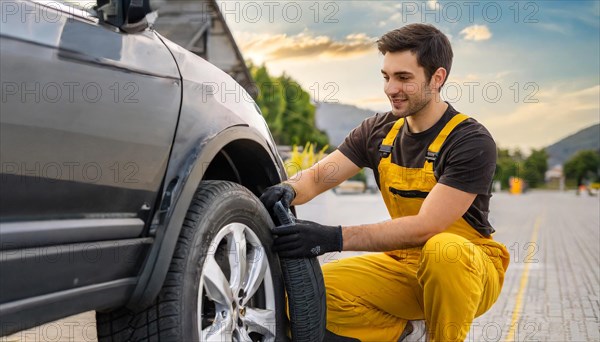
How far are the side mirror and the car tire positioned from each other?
63 centimetres

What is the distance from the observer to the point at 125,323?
2.42 metres

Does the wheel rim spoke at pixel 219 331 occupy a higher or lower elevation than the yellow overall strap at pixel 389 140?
lower

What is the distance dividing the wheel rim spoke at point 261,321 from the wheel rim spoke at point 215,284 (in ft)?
0.59

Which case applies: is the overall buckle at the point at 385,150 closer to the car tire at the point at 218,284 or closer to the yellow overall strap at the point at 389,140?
the yellow overall strap at the point at 389,140

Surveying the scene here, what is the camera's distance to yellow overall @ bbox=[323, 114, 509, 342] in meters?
3.28

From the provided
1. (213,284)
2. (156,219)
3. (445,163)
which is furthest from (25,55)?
(445,163)

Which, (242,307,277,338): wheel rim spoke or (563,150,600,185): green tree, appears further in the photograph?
(563,150,600,185): green tree

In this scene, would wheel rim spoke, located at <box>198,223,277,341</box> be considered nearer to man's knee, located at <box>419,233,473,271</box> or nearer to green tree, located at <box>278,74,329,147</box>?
man's knee, located at <box>419,233,473,271</box>

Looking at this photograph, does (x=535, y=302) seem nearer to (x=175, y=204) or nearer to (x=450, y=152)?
(x=450, y=152)

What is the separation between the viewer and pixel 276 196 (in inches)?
125

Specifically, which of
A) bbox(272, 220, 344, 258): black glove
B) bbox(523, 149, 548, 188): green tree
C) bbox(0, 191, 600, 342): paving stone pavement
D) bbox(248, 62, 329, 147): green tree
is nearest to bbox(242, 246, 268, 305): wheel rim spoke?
bbox(272, 220, 344, 258): black glove

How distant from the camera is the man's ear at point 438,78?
3.49 metres

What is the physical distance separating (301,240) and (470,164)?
2.85ft

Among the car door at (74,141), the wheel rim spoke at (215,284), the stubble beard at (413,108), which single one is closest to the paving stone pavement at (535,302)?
the stubble beard at (413,108)
